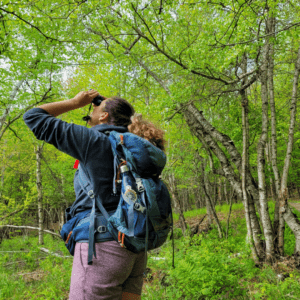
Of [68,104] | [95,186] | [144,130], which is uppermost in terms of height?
[68,104]

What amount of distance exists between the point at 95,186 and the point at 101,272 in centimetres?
47

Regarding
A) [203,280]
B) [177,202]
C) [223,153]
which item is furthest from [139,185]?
[177,202]

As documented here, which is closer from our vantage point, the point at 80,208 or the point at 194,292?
the point at 80,208

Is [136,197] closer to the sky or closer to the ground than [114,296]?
closer to the sky

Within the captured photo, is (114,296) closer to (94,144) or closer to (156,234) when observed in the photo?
(156,234)

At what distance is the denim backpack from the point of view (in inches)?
48.8

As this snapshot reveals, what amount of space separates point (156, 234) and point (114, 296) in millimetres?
397

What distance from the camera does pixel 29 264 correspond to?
20.9ft

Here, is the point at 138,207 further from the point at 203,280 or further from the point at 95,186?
the point at 203,280

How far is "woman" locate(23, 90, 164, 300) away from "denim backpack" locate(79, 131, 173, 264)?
0.18ft

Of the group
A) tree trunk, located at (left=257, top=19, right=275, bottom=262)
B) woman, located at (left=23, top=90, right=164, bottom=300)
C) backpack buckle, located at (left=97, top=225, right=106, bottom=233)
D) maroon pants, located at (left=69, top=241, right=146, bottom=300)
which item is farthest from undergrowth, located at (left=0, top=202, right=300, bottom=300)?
backpack buckle, located at (left=97, top=225, right=106, bottom=233)

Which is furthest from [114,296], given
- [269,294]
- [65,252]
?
[65,252]

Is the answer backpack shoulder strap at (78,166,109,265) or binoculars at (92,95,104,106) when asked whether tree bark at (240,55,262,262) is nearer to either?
binoculars at (92,95,104,106)

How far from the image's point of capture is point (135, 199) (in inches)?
49.9
